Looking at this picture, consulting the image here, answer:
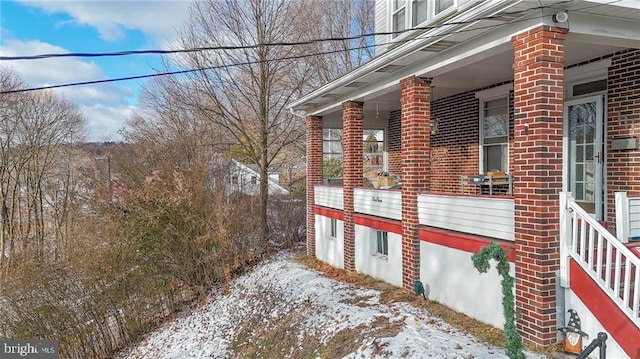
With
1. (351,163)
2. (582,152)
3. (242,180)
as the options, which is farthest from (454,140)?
(242,180)

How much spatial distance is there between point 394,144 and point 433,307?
6636mm

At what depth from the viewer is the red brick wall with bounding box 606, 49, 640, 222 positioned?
230 inches

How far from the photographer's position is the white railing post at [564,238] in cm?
465

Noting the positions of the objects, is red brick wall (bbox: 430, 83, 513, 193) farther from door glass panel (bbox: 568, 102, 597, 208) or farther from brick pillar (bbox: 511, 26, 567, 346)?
brick pillar (bbox: 511, 26, 567, 346)

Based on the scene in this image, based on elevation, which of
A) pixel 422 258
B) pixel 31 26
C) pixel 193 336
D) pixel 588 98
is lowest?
pixel 193 336

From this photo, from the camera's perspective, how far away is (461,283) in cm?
621

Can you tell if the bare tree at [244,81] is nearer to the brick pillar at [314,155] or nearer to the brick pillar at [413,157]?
the brick pillar at [314,155]

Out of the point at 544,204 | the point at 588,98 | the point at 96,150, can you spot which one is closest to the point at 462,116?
the point at 588,98

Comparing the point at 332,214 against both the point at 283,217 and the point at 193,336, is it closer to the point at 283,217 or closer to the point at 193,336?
the point at 193,336

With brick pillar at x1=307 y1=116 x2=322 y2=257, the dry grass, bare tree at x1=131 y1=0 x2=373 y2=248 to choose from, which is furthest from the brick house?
bare tree at x1=131 y1=0 x2=373 y2=248

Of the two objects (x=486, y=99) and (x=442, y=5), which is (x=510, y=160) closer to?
(x=486, y=99)

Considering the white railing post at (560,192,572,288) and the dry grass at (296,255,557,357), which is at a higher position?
the white railing post at (560,192,572,288)

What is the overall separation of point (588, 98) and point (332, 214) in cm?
622

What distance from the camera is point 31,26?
658cm
